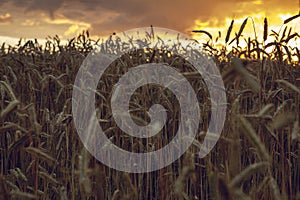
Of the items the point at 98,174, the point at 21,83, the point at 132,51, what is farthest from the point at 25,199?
the point at 132,51

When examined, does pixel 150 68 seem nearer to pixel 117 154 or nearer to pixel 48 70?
pixel 117 154

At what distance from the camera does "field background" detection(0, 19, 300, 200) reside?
3.74ft

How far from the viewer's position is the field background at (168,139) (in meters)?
1.14

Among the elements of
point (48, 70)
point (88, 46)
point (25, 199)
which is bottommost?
point (25, 199)

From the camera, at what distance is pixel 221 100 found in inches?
119

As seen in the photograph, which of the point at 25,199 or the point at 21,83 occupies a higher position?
the point at 21,83

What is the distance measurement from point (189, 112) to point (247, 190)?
24.3 inches

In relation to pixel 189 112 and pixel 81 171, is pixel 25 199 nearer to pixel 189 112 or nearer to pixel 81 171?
pixel 81 171

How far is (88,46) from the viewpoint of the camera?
5.89 m

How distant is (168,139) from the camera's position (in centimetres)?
301

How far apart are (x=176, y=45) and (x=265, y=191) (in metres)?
4.16

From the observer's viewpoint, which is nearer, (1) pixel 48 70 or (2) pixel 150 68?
(2) pixel 150 68

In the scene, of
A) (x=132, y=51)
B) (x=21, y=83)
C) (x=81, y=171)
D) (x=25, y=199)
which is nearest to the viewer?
(x=81, y=171)

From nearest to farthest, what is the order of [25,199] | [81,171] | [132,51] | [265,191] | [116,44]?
1. [81,171]
2. [25,199]
3. [265,191]
4. [132,51]
5. [116,44]
